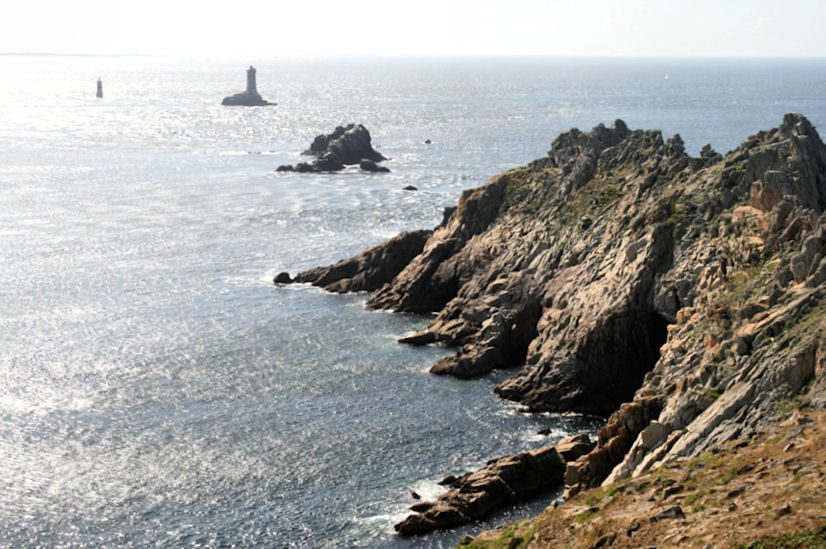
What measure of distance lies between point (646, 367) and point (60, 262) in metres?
62.9

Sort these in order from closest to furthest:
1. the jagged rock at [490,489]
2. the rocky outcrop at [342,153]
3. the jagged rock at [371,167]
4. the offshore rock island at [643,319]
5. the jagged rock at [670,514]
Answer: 1. the jagged rock at [670,514]
2. the offshore rock island at [643,319]
3. the jagged rock at [490,489]
4. the jagged rock at [371,167]
5. the rocky outcrop at [342,153]

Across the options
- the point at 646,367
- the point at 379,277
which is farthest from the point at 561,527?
the point at 379,277

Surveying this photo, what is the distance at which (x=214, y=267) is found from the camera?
10038 cm

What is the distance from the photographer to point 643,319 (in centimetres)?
6406

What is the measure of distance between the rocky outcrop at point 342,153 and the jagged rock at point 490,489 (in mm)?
119652

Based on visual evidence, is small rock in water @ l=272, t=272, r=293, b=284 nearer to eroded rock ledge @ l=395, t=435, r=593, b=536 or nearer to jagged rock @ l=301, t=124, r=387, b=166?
eroded rock ledge @ l=395, t=435, r=593, b=536

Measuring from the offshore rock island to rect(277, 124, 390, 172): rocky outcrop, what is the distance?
76.3 m

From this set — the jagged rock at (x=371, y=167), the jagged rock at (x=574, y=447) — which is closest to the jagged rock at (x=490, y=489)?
the jagged rock at (x=574, y=447)

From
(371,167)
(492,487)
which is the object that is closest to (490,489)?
(492,487)

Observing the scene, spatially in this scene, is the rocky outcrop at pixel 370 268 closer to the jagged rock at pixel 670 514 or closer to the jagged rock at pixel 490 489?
the jagged rock at pixel 490 489

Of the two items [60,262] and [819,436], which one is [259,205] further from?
[819,436]

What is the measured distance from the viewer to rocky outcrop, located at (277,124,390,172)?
17000cm

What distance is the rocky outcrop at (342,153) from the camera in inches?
6693

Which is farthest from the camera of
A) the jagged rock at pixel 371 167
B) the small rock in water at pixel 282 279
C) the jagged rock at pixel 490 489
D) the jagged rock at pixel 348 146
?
the jagged rock at pixel 348 146
